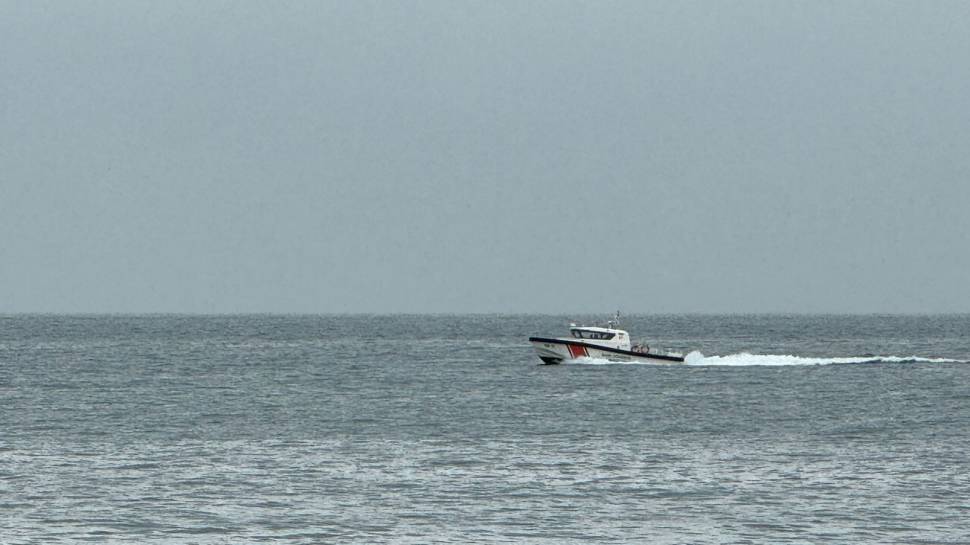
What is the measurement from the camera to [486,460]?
49.2 meters

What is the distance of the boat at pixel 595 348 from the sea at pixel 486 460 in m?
9.32

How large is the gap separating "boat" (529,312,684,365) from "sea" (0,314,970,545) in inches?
367

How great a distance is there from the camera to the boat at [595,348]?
10844 cm

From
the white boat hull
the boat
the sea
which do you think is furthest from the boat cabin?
the sea

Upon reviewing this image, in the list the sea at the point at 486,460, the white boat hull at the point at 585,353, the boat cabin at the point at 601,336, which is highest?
the boat cabin at the point at 601,336

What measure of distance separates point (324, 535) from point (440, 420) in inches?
1181

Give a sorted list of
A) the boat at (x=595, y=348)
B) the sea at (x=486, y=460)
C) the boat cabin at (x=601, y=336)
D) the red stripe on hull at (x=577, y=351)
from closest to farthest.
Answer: the sea at (x=486, y=460) < the red stripe on hull at (x=577, y=351) < the boat at (x=595, y=348) < the boat cabin at (x=601, y=336)

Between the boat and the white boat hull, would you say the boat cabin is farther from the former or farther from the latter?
the white boat hull

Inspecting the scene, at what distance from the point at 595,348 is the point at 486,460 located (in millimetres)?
59897

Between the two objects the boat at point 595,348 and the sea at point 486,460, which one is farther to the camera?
the boat at point 595,348

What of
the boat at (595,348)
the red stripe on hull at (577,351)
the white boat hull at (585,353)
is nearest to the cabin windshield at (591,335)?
the boat at (595,348)

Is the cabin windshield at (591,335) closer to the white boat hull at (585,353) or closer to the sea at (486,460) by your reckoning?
the white boat hull at (585,353)

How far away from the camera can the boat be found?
356ft

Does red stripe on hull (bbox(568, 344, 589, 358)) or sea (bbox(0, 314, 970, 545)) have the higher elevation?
red stripe on hull (bbox(568, 344, 589, 358))
